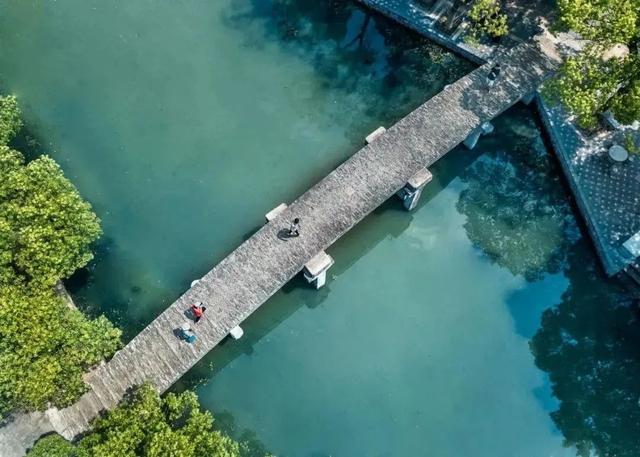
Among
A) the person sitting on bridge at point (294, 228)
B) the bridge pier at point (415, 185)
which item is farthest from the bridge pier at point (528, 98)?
the person sitting on bridge at point (294, 228)

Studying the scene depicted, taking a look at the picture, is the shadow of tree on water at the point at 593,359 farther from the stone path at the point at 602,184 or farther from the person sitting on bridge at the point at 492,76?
the person sitting on bridge at the point at 492,76

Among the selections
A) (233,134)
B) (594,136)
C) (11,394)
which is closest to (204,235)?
(233,134)

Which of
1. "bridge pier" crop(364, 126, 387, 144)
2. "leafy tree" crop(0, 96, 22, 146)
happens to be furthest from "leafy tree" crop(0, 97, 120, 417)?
"bridge pier" crop(364, 126, 387, 144)

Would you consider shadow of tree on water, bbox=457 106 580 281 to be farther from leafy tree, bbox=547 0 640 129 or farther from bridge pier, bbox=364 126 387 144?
bridge pier, bbox=364 126 387 144

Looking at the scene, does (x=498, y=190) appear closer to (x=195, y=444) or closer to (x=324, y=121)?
(x=324, y=121)

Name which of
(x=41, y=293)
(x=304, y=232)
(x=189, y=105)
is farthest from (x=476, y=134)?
(x=41, y=293)

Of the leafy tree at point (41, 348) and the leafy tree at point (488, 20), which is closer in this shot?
the leafy tree at point (41, 348)

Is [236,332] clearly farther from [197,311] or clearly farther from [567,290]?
[567,290]
